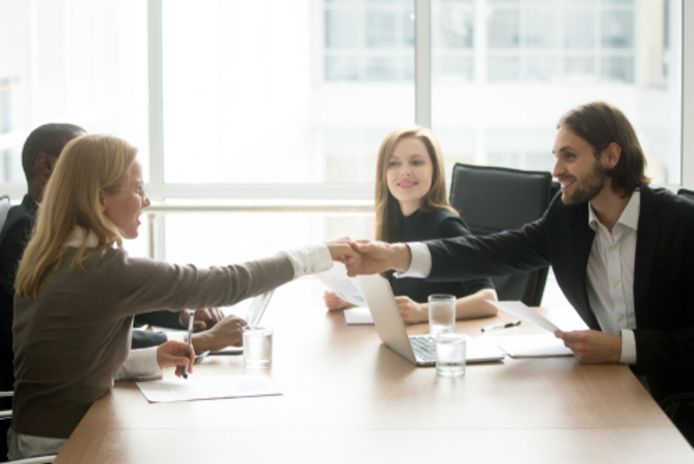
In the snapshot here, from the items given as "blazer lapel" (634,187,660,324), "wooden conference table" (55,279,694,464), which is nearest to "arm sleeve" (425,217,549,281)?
"blazer lapel" (634,187,660,324)

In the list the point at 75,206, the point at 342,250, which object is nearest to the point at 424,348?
the point at 342,250

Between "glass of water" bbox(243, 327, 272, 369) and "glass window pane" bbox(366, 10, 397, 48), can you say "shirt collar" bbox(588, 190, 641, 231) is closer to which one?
"glass of water" bbox(243, 327, 272, 369)

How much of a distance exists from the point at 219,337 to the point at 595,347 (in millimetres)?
930

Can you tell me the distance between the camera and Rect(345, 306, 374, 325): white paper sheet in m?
3.30

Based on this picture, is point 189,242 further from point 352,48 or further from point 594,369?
point 594,369

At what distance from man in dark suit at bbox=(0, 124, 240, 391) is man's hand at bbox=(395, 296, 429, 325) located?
522 millimetres

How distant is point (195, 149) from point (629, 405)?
3.74 metres

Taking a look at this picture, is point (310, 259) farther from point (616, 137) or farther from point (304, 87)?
point (304, 87)

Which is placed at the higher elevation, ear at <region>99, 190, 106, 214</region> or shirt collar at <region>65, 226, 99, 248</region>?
ear at <region>99, 190, 106, 214</region>

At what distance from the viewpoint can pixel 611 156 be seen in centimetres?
315

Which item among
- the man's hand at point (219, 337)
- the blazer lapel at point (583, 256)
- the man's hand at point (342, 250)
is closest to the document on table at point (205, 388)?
the man's hand at point (219, 337)

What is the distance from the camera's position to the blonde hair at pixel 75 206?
→ 2.45 meters

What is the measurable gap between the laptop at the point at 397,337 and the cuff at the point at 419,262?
37 centimetres

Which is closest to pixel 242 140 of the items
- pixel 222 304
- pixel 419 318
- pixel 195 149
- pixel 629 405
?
pixel 195 149
